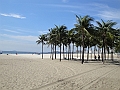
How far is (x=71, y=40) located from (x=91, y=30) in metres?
16.9

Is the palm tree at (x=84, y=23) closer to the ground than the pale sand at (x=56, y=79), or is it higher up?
higher up

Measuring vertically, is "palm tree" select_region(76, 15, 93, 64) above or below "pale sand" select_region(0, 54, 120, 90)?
above

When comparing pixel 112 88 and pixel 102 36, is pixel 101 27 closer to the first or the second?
pixel 102 36

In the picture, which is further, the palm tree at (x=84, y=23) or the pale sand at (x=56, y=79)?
the palm tree at (x=84, y=23)

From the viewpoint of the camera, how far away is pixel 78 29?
32281 mm

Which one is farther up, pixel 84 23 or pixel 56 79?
pixel 84 23

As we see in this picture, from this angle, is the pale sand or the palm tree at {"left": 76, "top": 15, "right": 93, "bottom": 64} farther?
the palm tree at {"left": 76, "top": 15, "right": 93, "bottom": 64}

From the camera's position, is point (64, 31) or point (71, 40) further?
point (71, 40)

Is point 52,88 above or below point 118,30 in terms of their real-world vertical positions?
below

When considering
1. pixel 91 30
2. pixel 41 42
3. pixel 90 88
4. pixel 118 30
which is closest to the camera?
pixel 90 88

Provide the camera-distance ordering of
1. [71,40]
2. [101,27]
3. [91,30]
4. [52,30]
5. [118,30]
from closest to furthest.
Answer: [91,30] → [101,27] → [118,30] → [52,30] → [71,40]

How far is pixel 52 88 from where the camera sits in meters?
9.51

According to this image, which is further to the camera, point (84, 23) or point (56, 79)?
point (84, 23)

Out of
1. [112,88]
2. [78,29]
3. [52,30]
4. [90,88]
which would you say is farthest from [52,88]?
[52,30]
